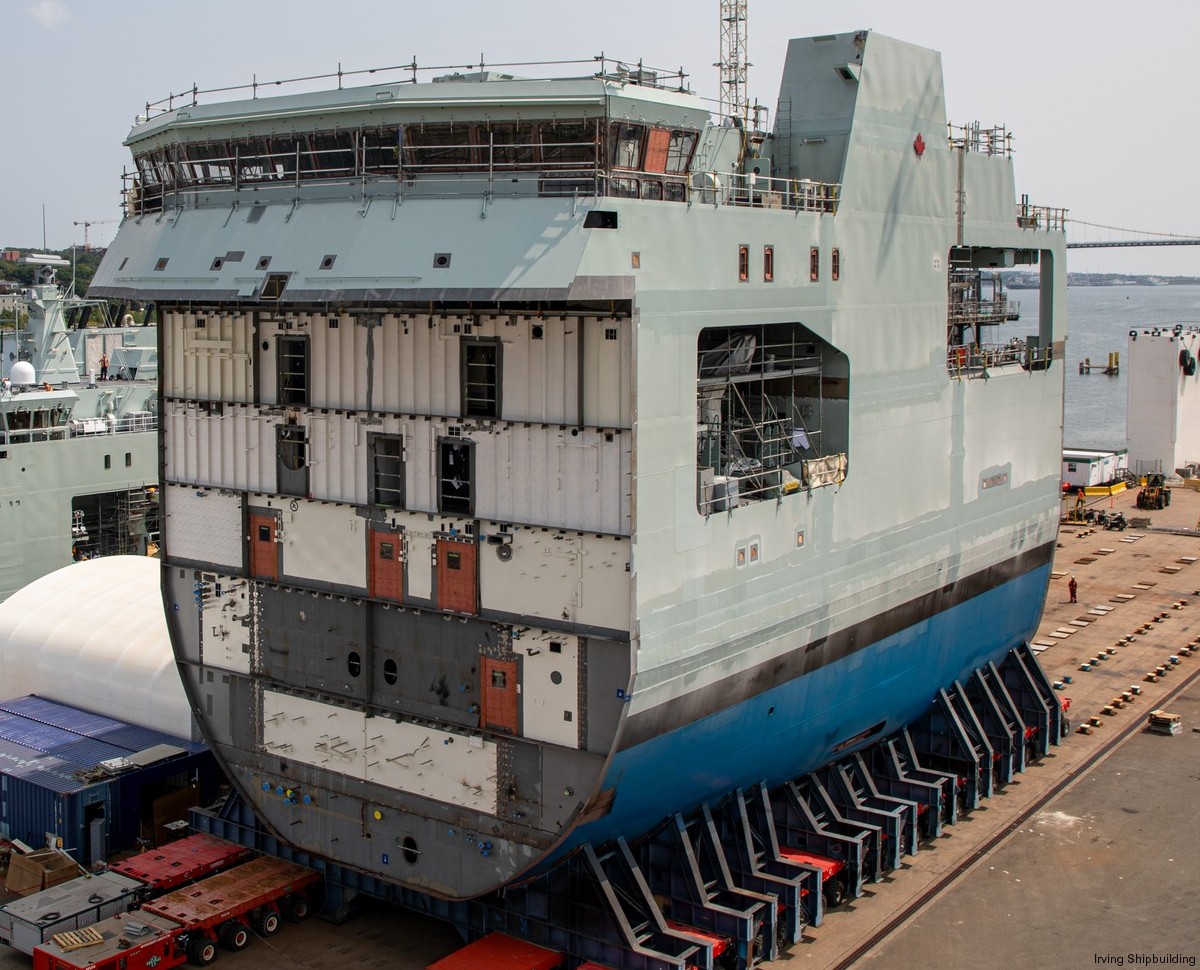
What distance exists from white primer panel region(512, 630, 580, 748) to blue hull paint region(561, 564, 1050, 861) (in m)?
1.06

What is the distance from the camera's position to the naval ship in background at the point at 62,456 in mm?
45656

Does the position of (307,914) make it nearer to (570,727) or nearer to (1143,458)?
(570,727)

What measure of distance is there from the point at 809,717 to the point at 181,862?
1194 cm

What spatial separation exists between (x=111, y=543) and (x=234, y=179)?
3008 centimetres

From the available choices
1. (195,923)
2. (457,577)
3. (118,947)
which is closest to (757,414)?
(457,577)

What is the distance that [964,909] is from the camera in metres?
25.9

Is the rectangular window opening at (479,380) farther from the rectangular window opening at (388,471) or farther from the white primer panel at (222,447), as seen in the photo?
the white primer panel at (222,447)

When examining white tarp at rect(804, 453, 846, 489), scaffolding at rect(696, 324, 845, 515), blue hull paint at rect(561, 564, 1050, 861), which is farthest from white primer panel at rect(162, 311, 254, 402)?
white tarp at rect(804, 453, 846, 489)

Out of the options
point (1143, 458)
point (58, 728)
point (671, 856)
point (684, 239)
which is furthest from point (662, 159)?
point (1143, 458)

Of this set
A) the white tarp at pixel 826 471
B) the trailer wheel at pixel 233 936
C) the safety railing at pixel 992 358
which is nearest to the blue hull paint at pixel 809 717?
the white tarp at pixel 826 471

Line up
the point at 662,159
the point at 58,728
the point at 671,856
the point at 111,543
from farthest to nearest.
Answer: the point at 111,543
the point at 58,728
the point at 671,856
the point at 662,159

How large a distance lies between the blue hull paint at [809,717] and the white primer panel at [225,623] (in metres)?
7.54

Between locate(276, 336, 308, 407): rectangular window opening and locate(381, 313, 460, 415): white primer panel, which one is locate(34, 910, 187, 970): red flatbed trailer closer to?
locate(276, 336, 308, 407): rectangular window opening

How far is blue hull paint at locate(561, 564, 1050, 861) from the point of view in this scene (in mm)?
22422
